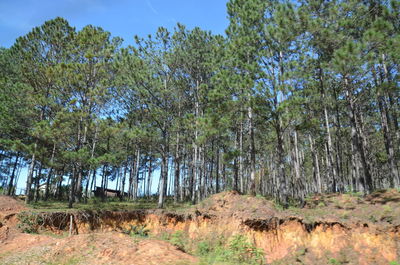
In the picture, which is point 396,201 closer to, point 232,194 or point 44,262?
point 232,194

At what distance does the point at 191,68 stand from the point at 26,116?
14.7 m

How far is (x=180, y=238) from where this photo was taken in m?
17.4

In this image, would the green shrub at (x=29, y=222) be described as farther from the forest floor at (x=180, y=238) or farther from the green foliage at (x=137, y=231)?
the green foliage at (x=137, y=231)

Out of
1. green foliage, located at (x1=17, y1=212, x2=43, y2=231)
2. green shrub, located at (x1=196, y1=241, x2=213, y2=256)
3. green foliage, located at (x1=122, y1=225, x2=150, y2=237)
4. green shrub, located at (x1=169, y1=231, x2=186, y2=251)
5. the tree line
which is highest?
the tree line

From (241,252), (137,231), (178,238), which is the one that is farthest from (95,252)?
(137,231)

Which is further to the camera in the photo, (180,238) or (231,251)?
(180,238)

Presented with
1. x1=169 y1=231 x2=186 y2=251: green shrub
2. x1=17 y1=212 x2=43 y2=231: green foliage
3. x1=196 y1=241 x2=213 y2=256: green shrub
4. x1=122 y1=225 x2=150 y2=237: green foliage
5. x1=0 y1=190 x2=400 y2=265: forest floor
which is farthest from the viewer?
x1=122 y1=225 x2=150 y2=237: green foliage

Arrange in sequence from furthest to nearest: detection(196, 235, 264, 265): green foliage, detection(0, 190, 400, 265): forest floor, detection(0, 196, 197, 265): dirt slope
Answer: detection(196, 235, 264, 265): green foliage, detection(0, 190, 400, 265): forest floor, detection(0, 196, 197, 265): dirt slope

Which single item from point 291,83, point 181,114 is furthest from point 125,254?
point 181,114

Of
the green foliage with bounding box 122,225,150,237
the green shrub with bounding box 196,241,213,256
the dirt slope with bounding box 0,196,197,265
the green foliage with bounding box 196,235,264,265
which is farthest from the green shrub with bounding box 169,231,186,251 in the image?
the dirt slope with bounding box 0,196,197,265

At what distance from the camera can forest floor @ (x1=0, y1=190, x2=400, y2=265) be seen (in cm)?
1048

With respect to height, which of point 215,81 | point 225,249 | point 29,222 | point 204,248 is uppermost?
point 215,81

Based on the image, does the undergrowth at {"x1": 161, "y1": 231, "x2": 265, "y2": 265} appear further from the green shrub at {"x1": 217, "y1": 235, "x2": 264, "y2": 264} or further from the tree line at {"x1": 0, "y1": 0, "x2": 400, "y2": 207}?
the tree line at {"x1": 0, "y1": 0, "x2": 400, "y2": 207}

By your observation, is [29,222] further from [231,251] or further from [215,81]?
[215,81]
